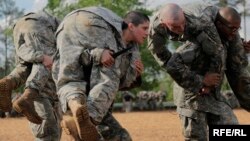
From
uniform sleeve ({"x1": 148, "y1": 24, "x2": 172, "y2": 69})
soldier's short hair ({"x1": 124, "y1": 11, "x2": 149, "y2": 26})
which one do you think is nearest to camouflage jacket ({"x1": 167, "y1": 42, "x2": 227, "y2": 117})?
uniform sleeve ({"x1": 148, "y1": 24, "x2": 172, "y2": 69})

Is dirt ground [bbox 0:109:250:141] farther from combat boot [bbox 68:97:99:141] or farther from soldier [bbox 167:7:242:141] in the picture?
combat boot [bbox 68:97:99:141]

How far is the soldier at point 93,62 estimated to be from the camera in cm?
468

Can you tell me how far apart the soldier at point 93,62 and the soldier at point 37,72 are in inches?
73.0

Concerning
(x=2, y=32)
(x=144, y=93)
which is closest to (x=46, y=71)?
(x=144, y=93)

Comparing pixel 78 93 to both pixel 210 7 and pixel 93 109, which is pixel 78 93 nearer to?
pixel 93 109

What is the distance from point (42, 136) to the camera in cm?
741

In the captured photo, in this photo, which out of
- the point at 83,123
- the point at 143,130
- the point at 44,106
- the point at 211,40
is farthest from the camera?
the point at 143,130

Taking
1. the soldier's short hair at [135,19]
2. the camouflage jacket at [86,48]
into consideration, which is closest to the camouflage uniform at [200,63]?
the soldier's short hair at [135,19]

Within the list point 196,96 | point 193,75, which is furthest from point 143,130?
point 193,75

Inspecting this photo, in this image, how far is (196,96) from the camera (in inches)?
245

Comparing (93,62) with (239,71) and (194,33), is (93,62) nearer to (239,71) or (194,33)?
(194,33)

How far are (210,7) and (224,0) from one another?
35.5 meters

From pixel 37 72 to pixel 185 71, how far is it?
210 cm

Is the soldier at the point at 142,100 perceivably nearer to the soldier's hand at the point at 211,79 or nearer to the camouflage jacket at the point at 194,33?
the camouflage jacket at the point at 194,33
